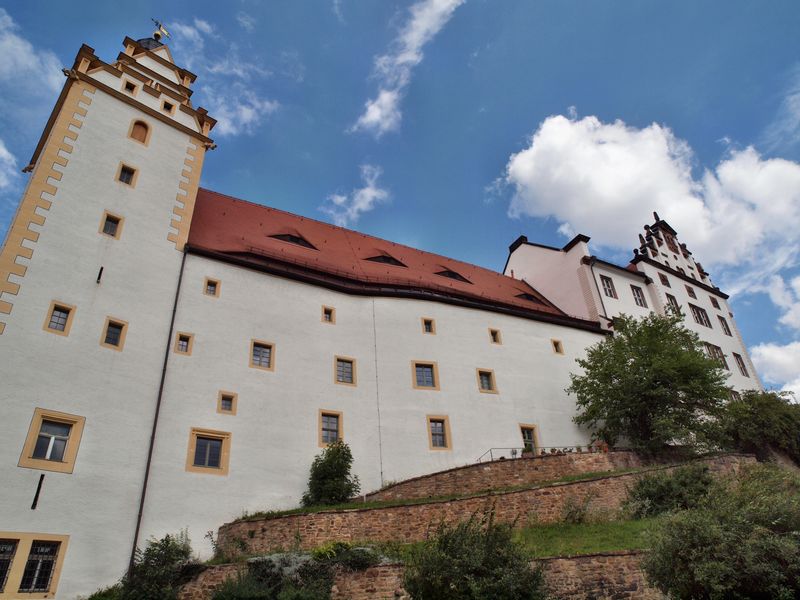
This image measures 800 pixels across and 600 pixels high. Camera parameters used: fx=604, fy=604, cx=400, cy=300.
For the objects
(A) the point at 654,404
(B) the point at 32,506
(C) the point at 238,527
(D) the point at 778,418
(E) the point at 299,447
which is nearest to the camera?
(B) the point at 32,506

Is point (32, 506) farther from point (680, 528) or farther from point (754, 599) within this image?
point (754, 599)

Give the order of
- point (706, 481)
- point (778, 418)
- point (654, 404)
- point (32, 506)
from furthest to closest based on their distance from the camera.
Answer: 1. point (778, 418)
2. point (654, 404)
3. point (706, 481)
4. point (32, 506)

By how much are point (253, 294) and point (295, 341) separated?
2.34 meters

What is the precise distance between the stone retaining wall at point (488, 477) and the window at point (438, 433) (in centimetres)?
250

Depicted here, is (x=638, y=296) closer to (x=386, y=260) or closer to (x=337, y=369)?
(x=386, y=260)

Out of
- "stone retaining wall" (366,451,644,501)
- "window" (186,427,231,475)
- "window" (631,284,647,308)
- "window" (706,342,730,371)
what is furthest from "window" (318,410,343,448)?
"window" (706,342,730,371)

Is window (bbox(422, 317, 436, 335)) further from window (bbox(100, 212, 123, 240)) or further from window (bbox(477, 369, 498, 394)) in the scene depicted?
window (bbox(100, 212, 123, 240))

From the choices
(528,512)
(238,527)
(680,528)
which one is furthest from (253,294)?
(680,528)

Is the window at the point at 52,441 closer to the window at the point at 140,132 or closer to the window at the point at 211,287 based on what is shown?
the window at the point at 211,287

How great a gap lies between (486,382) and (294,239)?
10.5 m

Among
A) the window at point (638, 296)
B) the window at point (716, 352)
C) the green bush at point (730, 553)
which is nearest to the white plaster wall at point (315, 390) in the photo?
the window at point (638, 296)

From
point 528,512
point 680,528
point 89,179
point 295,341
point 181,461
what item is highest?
point 89,179

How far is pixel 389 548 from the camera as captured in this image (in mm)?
14875

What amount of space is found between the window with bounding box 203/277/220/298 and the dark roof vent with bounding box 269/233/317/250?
526 centimetres
